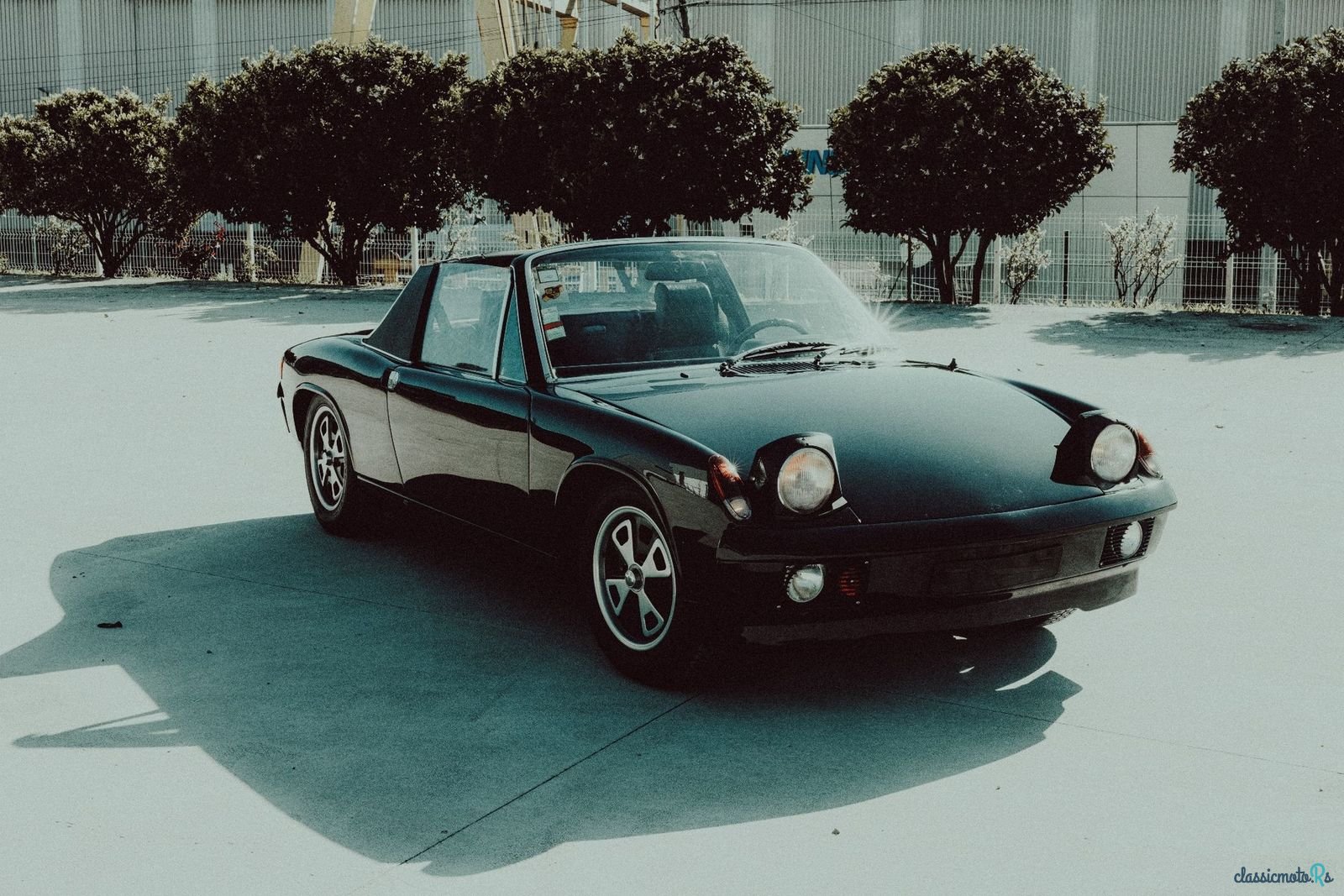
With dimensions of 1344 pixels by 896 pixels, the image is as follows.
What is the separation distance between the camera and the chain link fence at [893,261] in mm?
22828

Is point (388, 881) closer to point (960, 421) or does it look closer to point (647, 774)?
point (647, 774)

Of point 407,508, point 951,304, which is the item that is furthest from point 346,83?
point 407,508

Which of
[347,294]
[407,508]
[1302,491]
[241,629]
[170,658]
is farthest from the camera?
[347,294]

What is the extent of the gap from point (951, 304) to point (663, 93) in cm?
564

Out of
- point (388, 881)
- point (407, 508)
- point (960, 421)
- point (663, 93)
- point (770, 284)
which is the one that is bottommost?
point (388, 881)

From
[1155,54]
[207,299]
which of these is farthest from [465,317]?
[1155,54]

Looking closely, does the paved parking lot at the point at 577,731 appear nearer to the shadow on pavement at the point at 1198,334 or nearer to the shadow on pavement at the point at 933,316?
the shadow on pavement at the point at 1198,334

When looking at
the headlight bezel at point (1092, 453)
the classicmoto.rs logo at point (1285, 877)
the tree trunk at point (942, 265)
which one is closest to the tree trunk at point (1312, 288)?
the tree trunk at point (942, 265)

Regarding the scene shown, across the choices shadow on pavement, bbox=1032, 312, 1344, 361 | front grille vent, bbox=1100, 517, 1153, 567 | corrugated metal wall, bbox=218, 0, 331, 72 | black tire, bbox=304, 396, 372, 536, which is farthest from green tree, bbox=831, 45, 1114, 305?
corrugated metal wall, bbox=218, 0, 331, 72

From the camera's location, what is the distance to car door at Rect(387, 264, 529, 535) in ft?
15.1

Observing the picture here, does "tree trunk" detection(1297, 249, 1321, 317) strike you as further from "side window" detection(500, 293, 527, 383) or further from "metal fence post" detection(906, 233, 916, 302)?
"side window" detection(500, 293, 527, 383)

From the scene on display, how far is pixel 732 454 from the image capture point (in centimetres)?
373

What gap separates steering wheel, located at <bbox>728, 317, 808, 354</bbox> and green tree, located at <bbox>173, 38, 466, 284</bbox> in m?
18.5

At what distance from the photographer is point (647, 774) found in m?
3.44
